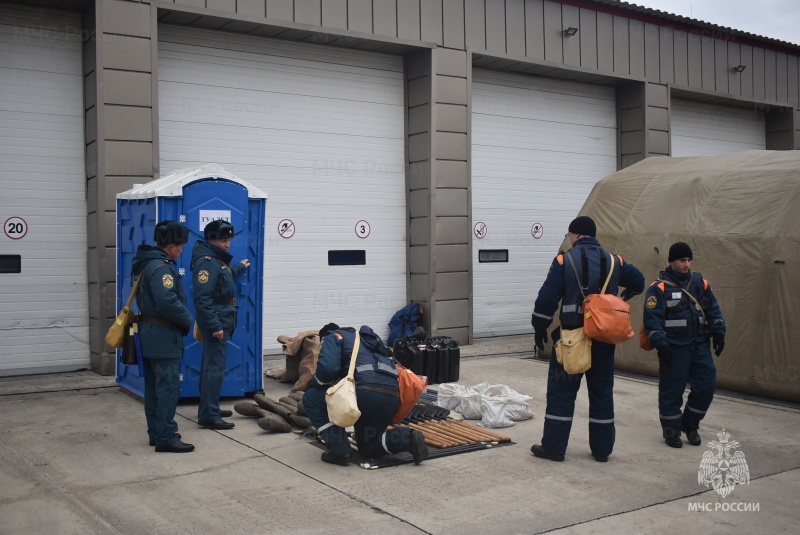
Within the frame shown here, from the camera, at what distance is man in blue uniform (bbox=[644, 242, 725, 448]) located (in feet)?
23.7

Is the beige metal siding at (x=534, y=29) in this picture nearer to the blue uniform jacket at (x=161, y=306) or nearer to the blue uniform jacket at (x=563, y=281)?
the blue uniform jacket at (x=563, y=281)

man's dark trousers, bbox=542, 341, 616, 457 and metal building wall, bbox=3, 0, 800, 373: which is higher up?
metal building wall, bbox=3, 0, 800, 373

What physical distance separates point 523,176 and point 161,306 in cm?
935

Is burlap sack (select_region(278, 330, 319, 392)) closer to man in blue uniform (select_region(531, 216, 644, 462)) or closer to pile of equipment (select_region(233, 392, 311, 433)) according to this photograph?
pile of equipment (select_region(233, 392, 311, 433))

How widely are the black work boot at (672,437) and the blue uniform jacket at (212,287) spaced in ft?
14.1

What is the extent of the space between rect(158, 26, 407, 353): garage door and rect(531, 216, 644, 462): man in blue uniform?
6.19 metres

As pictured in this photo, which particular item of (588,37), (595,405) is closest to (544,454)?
(595,405)

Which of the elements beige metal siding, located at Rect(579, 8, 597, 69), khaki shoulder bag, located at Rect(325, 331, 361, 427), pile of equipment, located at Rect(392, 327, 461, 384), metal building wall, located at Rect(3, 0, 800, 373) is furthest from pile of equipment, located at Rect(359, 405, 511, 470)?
beige metal siding, located at Rect(579, 8, 597, 69)

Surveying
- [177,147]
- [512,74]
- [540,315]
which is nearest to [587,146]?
[512,74]

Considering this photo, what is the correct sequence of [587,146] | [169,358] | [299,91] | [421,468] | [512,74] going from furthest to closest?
[587,146]
[512,74]
[299,91]
[169,358]
[421,468]

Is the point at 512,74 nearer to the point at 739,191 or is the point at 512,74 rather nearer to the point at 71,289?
the point at 739,191

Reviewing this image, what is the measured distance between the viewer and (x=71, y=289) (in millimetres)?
10516

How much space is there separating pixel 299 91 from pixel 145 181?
10.2ft

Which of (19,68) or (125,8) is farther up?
(125,8)
